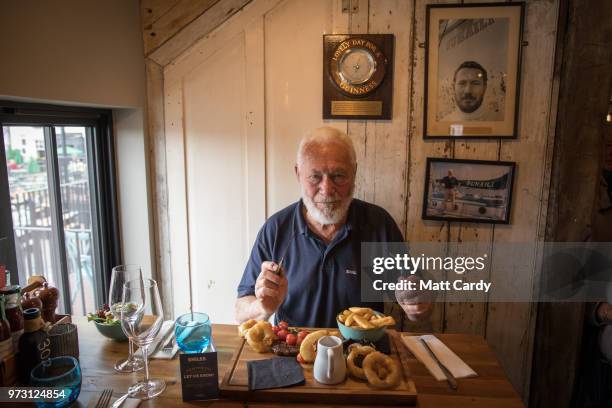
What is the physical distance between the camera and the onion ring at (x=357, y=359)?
1.08 meters

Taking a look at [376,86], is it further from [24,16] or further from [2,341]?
[2,341]

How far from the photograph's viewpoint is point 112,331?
1352 millimetres

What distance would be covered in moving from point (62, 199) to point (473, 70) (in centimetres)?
193

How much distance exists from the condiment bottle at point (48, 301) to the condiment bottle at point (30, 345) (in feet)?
0.54

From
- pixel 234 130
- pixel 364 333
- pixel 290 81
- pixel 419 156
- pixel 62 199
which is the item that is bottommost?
pixel 364 333

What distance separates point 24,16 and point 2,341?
40.6 inches

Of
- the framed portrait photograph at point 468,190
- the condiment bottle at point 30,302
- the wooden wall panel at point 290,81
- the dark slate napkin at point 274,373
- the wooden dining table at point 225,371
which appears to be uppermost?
the wooden wall panel at point 290,81

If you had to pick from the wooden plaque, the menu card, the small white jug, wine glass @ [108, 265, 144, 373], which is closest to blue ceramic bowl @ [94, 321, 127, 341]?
wine glass @ [108, 265, 144, 373]

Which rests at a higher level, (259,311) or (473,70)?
(473,70)

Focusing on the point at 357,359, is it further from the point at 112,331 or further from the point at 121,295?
the point at 112,331

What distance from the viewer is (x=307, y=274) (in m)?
1.75

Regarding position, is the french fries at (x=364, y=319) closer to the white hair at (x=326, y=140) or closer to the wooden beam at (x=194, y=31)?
the white hair at (x=326, y=140)

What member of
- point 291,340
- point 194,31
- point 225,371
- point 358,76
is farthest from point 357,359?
point 194,31

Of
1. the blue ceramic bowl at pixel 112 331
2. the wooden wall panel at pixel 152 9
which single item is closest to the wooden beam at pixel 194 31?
the wooden wall panel at pixel 152 9
